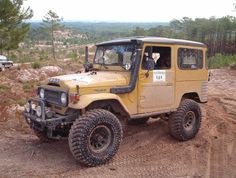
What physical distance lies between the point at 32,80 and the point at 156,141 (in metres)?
8.94

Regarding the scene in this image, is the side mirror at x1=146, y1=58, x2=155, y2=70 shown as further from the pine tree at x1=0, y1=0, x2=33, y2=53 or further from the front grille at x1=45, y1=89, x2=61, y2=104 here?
the pine tree at x1=0, y1=0, x2=33, y2=53

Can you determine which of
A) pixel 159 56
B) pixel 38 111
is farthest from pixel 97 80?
pixel 159 56

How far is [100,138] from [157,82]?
1.66 meters

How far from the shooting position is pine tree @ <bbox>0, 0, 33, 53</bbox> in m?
20.5

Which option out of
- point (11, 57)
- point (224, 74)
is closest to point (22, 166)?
point (224, 74)

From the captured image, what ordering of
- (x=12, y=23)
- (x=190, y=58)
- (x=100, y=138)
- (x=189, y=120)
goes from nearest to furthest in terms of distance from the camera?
(x=100, y=138) < (x=190, y=58) < (x=189, y=120) < (x=12, y=23)

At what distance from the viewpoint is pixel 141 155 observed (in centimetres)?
656

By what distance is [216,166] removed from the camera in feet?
19.9

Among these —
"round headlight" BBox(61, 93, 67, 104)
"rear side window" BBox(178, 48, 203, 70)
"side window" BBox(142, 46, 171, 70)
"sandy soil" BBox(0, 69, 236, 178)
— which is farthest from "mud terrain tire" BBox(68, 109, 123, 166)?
"rear side window" BBox(178, 48, 203, 70)

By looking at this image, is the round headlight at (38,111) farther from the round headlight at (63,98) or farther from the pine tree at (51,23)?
the pine tree at (51,23)

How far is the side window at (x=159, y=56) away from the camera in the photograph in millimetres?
6711

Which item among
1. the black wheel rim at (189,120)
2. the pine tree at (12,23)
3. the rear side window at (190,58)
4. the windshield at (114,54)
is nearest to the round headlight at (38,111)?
the windshield at (114,54)

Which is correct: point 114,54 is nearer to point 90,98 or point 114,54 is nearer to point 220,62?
point 90,98

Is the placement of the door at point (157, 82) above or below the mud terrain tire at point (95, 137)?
above
